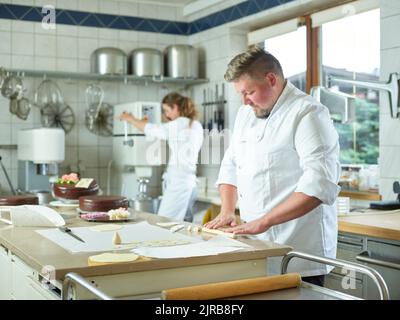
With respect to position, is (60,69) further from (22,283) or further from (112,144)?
(22,283)

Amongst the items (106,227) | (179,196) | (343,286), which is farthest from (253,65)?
(179,196)

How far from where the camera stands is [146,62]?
175 inches

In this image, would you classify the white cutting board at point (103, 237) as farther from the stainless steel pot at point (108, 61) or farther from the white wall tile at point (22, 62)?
the white wall tile at point (22, 62)

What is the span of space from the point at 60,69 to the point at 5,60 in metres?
0.41

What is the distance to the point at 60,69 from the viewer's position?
443 centimetres

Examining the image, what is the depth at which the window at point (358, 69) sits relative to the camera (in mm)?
3400

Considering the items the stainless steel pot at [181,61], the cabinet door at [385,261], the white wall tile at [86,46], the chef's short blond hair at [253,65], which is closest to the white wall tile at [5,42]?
the white wall tile at [86,46]

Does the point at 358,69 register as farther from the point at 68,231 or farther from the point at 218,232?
the point at 68,231

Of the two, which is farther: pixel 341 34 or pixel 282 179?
pixel 341 34

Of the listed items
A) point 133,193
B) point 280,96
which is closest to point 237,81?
point 280,96

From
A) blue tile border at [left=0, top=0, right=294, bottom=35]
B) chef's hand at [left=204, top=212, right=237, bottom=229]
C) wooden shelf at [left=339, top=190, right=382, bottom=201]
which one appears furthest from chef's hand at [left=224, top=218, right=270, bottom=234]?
blue tile border at [left=0, top=0, right=294, bottom=35]

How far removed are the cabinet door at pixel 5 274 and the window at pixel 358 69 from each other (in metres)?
2.09

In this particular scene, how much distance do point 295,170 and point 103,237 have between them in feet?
2.23
